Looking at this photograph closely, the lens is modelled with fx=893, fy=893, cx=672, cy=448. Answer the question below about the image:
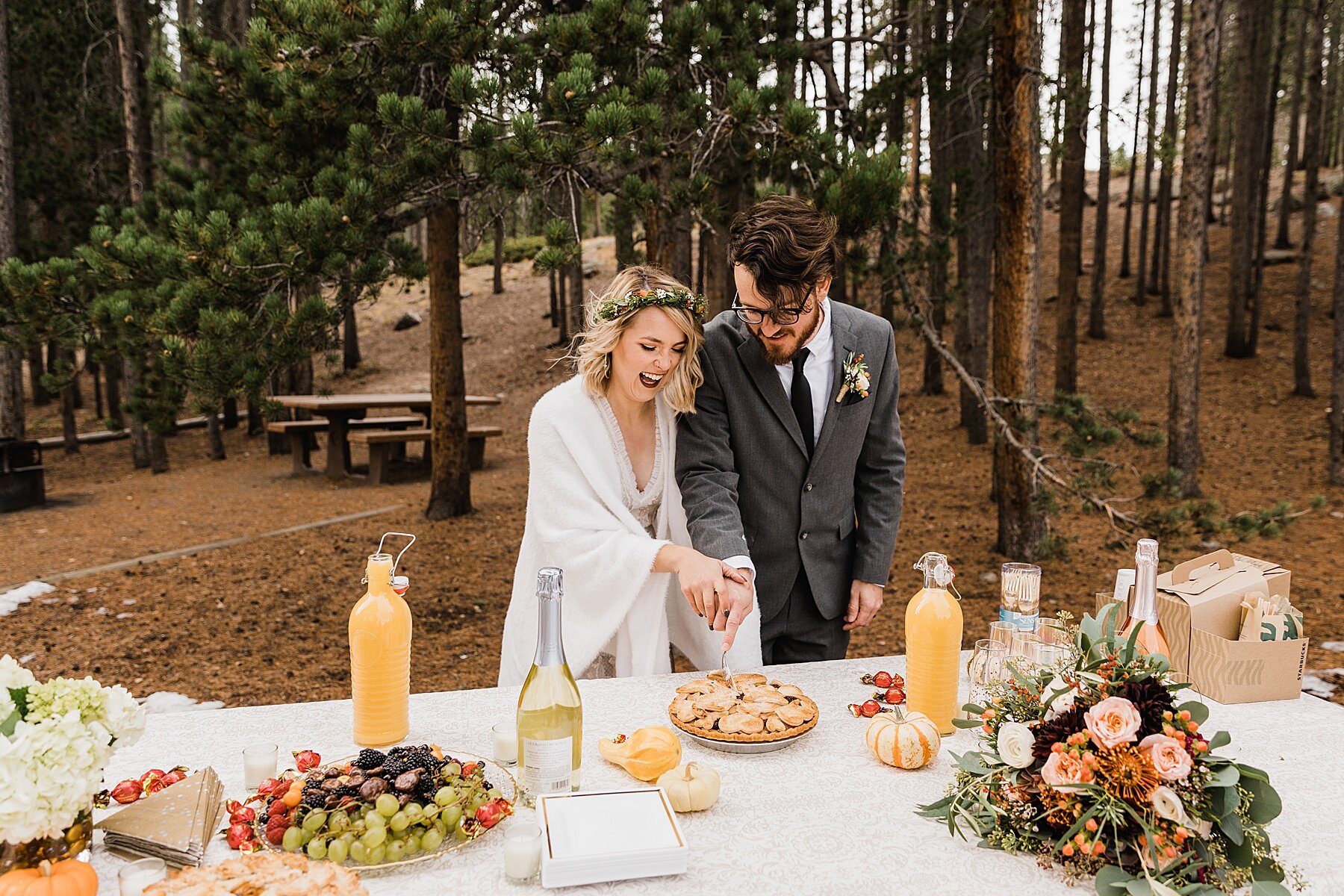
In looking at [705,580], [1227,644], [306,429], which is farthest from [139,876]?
[306,429]

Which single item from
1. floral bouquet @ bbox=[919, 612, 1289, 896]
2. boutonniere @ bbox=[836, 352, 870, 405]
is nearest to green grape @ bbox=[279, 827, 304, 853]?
floral bouquet @ bbox=[919, 612, 1289, 896]

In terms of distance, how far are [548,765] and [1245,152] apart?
14.1 meters

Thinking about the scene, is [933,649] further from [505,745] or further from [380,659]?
[380,659]

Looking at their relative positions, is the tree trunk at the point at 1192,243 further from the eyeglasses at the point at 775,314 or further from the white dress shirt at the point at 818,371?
the eyeglasses at the point at 775,314

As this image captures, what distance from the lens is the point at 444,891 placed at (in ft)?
4.36

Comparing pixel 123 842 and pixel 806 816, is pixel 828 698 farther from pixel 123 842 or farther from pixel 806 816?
pixel 123 842

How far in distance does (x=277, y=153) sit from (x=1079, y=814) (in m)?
4.64

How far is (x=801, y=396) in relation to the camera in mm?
2650

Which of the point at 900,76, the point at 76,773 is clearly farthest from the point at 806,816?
the point at 900,76

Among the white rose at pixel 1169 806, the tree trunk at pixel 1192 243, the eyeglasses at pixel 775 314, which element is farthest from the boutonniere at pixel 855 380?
the tree trunk at pixel 1192 243

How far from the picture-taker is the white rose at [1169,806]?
1266 mm

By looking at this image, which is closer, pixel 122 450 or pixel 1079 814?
pixel 1079 814

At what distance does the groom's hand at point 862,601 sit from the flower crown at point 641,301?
1047mm

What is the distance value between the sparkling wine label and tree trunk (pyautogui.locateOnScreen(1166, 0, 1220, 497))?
7528 millimetres
